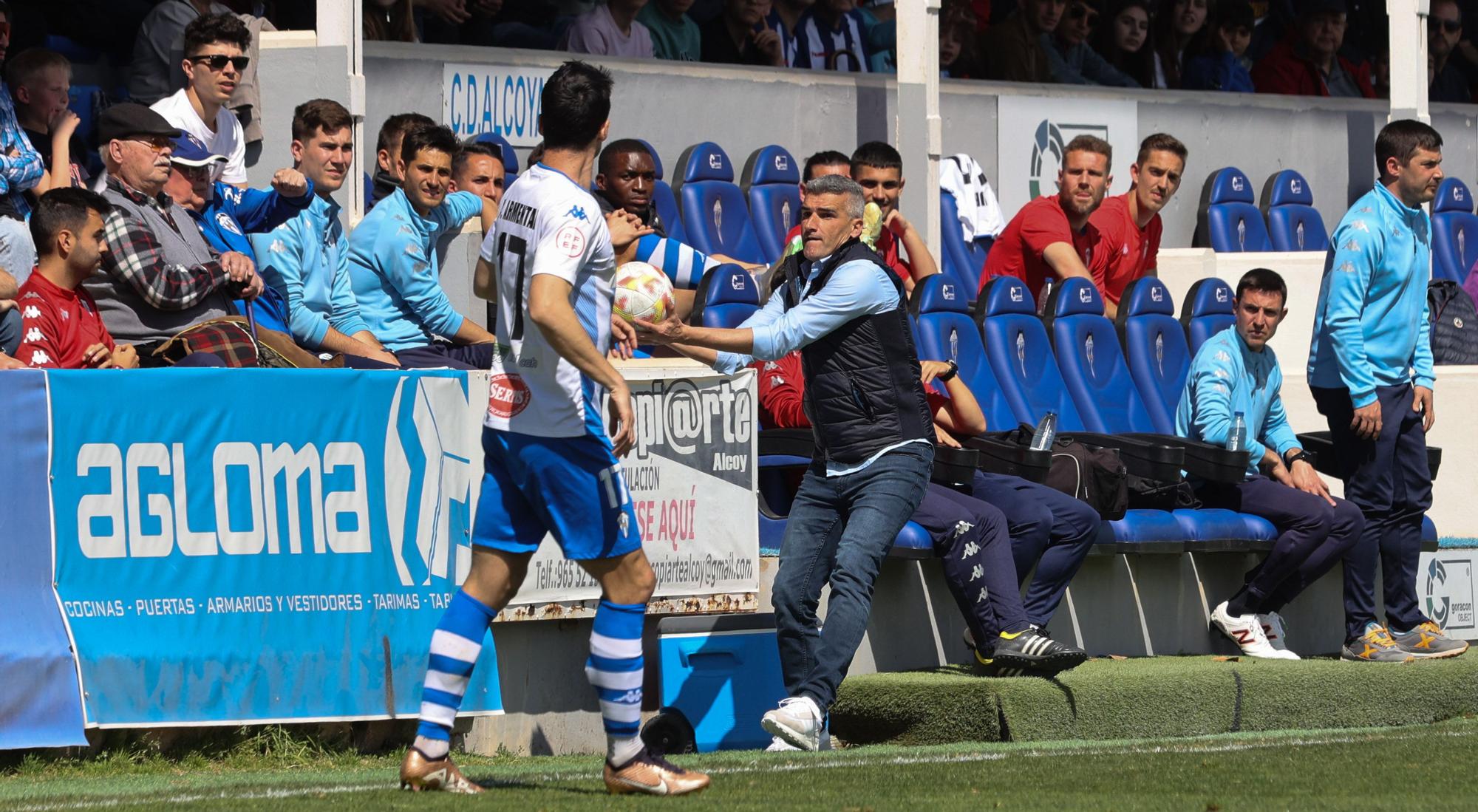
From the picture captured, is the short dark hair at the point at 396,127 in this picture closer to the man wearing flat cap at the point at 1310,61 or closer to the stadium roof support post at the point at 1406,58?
the stadium roof support post at the point at 1406,58

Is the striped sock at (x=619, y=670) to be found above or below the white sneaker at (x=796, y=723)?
above

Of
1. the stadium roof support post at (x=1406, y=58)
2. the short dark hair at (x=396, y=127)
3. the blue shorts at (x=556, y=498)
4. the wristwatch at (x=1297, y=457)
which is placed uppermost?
the stadium roof support post at (x=1406, y=58)

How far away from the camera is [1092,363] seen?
10.2 metres

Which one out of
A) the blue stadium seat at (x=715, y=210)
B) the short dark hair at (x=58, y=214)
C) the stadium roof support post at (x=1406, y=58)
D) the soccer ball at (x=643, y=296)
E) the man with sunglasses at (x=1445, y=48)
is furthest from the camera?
the man with sunglasses at (x=1445, y=48)

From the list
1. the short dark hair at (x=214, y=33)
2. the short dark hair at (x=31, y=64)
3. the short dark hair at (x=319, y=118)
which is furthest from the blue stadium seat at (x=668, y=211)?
the short dark hair at (x=31, y=64)

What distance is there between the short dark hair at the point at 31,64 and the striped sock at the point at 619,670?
4.94 meters

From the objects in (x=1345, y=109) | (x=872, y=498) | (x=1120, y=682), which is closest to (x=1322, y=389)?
(x=1120, y=682)

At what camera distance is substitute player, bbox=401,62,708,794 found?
17.0ft

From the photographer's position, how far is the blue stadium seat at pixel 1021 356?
9656 millimetres

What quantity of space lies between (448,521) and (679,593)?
3.32 ft

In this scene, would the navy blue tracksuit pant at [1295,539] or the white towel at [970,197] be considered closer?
the navy blue tracksuit pant at [1295,539]

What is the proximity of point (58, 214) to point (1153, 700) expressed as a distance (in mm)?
4434

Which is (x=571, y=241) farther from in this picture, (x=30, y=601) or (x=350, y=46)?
(x=350, y=46)

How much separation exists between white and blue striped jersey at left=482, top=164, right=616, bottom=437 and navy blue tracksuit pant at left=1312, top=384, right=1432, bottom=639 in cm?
500
